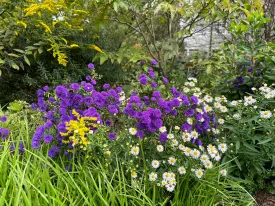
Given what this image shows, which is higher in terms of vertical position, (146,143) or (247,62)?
(247,62)

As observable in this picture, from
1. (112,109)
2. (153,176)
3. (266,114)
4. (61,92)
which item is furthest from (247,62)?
(61,92)

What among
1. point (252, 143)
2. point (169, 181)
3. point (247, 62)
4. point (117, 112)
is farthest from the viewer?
point (247, 62)

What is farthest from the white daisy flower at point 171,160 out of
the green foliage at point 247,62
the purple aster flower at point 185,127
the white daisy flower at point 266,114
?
the green foliage at point 247,62

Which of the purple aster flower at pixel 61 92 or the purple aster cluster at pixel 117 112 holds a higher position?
the purple aster flower at pixel 61 92

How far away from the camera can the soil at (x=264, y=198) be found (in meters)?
2.36

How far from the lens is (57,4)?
3.41 meters

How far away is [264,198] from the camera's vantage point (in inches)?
94.7

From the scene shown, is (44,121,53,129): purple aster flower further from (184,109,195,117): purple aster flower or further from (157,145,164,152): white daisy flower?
(184,109,195,117): purple aster flower

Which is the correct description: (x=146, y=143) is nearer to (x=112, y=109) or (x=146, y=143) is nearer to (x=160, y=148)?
(x=160, y=148)

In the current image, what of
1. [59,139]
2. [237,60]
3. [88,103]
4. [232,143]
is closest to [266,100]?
[232,143]

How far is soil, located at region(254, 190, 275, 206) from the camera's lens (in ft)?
7.73

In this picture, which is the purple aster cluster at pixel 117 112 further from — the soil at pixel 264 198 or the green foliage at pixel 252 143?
the soil at pixel 264 198

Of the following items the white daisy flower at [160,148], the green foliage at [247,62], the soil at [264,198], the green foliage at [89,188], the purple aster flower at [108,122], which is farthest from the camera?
the green foliage at [247,62]

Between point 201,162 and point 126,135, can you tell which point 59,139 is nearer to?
point 126,135
